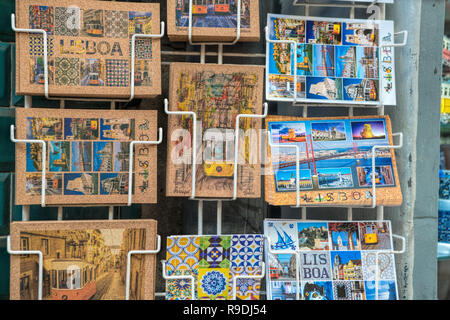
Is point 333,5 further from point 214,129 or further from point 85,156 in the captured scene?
point 85,156

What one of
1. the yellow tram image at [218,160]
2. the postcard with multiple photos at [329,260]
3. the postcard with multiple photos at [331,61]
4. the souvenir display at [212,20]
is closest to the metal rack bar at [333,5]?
the postcard with multiple photos at [331,61]

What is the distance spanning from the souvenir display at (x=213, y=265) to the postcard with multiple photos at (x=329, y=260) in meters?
0.05

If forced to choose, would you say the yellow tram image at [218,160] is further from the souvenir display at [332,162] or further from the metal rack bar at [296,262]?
the metal rack bar at [296,262]

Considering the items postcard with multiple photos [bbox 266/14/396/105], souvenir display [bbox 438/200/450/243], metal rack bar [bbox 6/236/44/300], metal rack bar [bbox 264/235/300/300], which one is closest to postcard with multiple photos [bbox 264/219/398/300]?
metal rack bar [bbox 264/235/300/300]

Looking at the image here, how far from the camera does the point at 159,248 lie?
118 centimetres

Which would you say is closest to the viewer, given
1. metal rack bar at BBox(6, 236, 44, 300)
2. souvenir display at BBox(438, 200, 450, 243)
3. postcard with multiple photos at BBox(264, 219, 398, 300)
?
metal rack bar at BBox(6, 236, 44, 300)

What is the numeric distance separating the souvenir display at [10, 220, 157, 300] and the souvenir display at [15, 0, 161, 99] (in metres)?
0.35

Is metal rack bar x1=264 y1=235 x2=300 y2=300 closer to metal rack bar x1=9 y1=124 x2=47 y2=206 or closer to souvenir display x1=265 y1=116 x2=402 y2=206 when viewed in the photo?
souvenir display x1=265 y1=116 x2=402 y2=206

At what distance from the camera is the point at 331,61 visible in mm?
1239

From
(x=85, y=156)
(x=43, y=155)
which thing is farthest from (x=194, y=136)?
(x=43, y=155)

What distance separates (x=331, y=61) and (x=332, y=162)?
29cm

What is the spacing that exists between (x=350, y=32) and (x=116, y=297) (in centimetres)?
98

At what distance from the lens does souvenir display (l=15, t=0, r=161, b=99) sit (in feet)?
3.71
